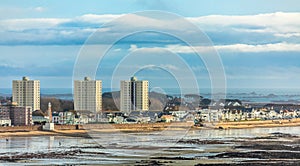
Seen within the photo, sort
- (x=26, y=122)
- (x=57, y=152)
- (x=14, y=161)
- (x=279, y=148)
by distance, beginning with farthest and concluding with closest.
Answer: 1. (x=26, y=122)
2. (x=279, y=148)
3. (x=57, y=152)
4. (x=14, y=161)

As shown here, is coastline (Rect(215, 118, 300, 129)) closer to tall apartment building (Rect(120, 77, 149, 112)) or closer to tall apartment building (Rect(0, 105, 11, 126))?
tall apartment building (Rect(120, 77, 149, 112))

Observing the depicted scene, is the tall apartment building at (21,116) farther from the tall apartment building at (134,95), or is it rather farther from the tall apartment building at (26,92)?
the tall apartment building at (26,92)

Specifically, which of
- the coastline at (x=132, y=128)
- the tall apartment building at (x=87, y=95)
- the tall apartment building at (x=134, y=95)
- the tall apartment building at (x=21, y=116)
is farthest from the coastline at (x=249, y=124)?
the tall apartment building at (x=21, y=116)

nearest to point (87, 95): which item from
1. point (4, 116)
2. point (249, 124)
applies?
point (4, 116)

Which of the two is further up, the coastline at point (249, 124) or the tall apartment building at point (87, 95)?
the tall apartment building at point (87, 95)

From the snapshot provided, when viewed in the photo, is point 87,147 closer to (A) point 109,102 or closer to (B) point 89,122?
(B) point 89,122

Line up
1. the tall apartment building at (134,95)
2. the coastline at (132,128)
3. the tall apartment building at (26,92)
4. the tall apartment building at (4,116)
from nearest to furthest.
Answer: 1. the coastline at (132,128)
2. the tall apartment building at (4,116)
3. the tall apartment building at (134,95)
4. the tall apartment building at (26,92)

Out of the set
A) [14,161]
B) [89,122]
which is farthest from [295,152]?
[89,122]
